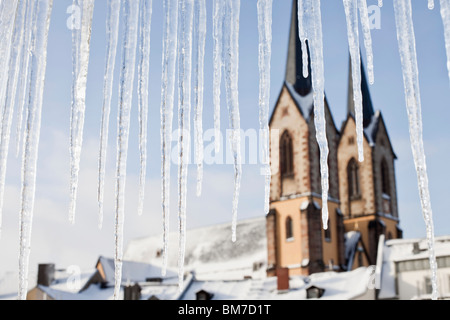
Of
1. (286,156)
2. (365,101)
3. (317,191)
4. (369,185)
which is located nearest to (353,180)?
(369,185)

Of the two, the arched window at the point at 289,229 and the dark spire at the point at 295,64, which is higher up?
the dark spire at the point at 295,64

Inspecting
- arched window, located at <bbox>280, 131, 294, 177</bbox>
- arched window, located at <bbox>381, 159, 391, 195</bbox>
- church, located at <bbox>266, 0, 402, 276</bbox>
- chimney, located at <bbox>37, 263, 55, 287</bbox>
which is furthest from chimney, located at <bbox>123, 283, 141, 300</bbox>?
arched window, located at <bbox>381, 159, 391, 195</bbox>

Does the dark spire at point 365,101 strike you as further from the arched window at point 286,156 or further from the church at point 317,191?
the arched window at point 286,156

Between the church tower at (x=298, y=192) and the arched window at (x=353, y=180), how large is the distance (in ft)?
14.2

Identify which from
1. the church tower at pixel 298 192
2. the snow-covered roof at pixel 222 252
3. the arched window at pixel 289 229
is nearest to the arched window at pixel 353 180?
the church tower at pixel 298 192

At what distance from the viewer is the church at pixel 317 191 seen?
39.1 m

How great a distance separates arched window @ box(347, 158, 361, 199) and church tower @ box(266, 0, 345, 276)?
432cm

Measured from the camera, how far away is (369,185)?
4575 centimetres

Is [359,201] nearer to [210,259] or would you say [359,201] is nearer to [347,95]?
[347,95]

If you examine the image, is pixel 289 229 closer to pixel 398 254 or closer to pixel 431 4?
pixel 398 254

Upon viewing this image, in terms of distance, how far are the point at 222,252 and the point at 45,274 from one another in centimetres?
1469

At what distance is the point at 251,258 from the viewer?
45594 millimetres

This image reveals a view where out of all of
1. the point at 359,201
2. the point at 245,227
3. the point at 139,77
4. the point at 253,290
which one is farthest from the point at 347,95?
the point at 139,77
